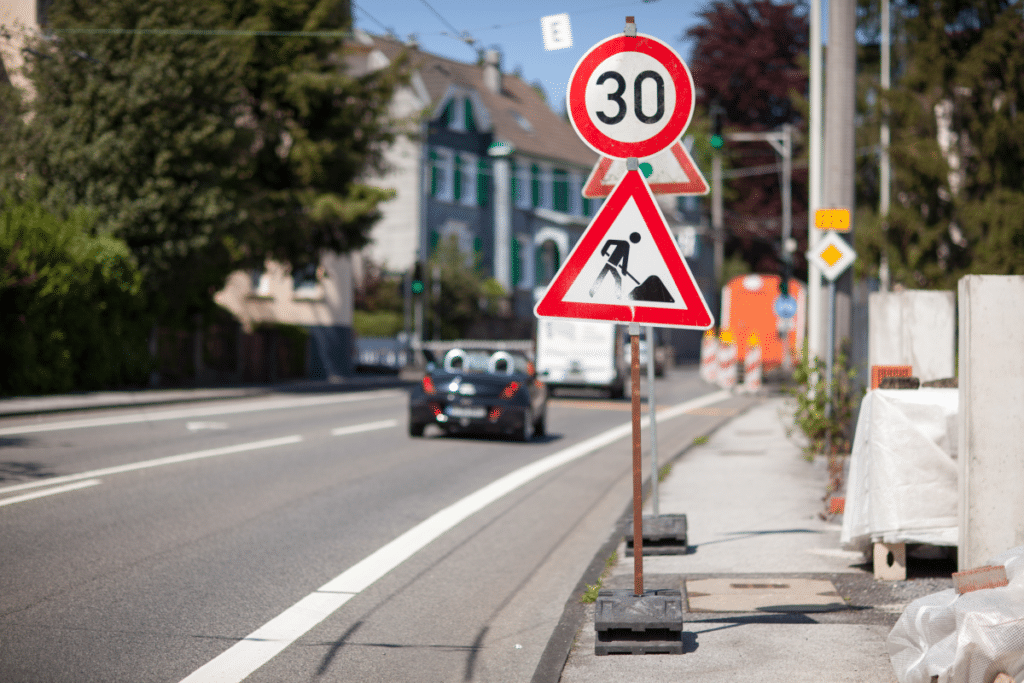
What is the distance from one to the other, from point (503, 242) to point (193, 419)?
110 ft

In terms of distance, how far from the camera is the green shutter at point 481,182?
164 ft

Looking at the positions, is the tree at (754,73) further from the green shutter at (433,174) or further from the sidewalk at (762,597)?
the sidewalk at (762,597)

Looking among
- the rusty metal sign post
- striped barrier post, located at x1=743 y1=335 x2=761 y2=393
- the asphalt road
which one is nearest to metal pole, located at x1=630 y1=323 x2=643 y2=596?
the rusty metal sign post

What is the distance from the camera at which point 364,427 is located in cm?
1800

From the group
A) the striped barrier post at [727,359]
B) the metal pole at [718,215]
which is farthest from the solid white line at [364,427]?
the metal pole at [718,215]

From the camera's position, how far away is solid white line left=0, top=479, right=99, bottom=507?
30.0ft

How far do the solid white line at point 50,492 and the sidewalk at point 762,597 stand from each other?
4.69 m

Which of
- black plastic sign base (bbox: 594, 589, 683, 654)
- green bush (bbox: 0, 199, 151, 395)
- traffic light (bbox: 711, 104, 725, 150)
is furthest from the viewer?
traffic light (bbox: 711, 104, 725, 150)

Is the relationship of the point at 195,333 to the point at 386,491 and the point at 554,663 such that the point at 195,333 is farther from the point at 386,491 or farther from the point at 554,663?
the point at 554,663

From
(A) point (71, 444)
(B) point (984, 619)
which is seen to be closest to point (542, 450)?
(A) point (71, 444)

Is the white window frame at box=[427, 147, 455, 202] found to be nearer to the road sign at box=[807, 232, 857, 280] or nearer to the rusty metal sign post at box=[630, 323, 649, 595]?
the road sign at box=[807, 232, 857, 280]

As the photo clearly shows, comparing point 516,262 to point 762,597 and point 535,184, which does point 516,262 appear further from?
point 762,597

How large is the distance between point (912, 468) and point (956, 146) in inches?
618

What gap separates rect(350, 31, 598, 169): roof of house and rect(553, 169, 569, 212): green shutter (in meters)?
0.73
